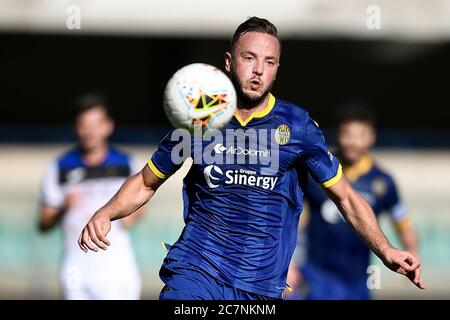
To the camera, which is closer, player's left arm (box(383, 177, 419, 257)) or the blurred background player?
the blurred background player

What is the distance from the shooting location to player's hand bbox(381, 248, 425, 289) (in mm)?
5910

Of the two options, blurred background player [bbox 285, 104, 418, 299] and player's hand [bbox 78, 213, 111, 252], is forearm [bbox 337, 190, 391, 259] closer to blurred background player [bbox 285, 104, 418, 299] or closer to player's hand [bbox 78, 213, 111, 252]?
player's hand [bbox 78, 213, 111, 252]

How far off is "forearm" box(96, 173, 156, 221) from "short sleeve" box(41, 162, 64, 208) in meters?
3.57

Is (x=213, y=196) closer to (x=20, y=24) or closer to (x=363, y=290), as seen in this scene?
(x=363, y=290)

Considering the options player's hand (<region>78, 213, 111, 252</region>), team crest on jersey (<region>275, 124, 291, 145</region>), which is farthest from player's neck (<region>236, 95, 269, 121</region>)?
player's hand (<region>78, 213, 111, 252</region>)

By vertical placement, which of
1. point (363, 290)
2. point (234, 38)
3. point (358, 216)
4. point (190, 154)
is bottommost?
point (363, 290)

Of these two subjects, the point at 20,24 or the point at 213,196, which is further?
the point at 20,24

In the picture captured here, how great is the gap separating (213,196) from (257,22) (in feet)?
3.61

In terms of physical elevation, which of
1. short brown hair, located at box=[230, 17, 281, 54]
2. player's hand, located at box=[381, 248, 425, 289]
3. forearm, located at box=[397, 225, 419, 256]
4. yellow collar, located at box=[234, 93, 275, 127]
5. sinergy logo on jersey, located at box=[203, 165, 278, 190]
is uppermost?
short brown hair, located at box=[230, 17, 281, 54]

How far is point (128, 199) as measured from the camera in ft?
20.5

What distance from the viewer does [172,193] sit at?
12812 mm

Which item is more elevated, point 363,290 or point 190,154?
point 190,154

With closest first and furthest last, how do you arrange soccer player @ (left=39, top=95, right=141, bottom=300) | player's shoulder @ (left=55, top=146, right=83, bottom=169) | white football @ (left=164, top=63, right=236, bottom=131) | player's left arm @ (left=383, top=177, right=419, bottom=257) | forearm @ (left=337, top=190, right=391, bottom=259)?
white football @ (left=164, top=63, right=236, bottom=131) → forearm @ (left=337, top=190, right=391, bottom=259) → soccer player @ (left=39, top=95, right=141, bottom=300) → player's left arm @ (left=383, top=177, right=419, bottom=257) → player's shoulder @ (left=55, top=146, right=83, bottom=169)
